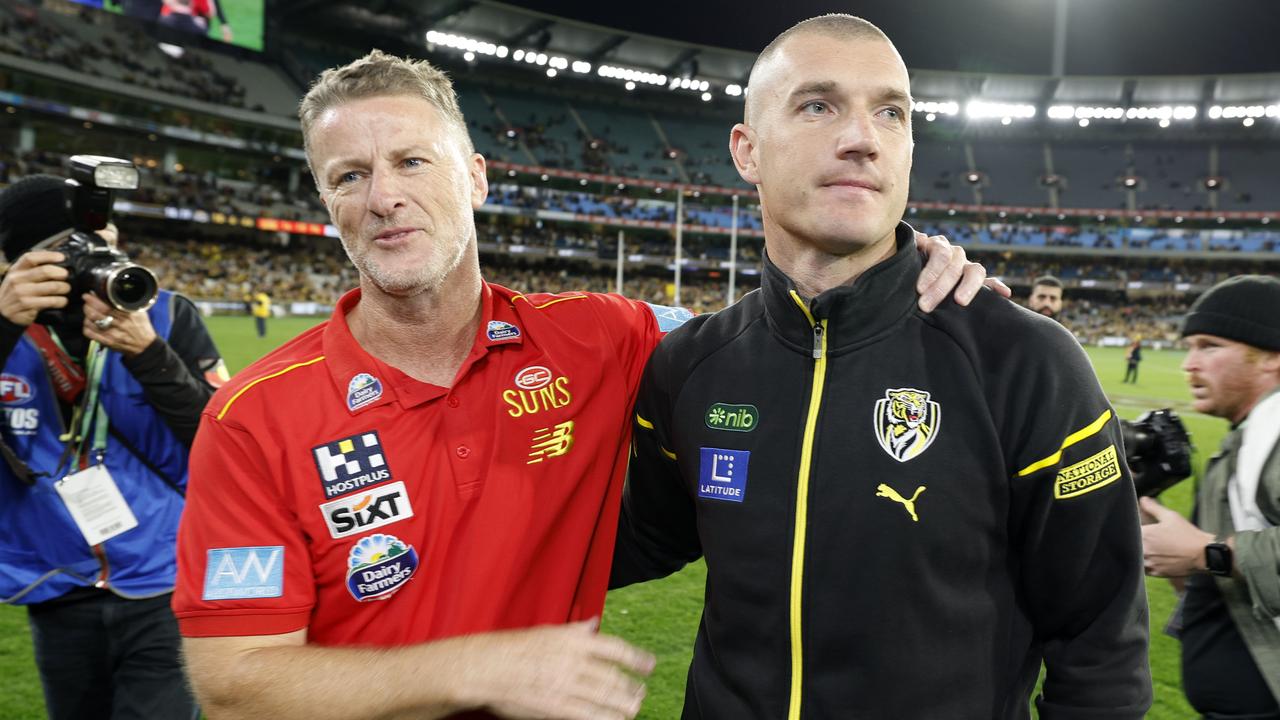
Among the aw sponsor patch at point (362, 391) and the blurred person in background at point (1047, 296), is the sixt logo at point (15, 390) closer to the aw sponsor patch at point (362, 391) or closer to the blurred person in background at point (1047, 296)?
the aw sponsor patch at point (362, 391)

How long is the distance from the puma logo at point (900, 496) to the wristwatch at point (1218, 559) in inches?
64.5

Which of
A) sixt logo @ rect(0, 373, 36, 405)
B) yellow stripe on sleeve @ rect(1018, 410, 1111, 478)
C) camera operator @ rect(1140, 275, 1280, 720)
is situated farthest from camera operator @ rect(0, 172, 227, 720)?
camera operator @ rect(1140, 275, 1280, 720)

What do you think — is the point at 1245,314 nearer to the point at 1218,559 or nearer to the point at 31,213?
the point at 1218,559

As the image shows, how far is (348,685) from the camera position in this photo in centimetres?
156

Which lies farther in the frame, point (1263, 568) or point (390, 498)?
point (1263, 568)

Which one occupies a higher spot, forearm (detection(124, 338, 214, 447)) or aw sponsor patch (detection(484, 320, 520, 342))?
aw sponsor patch (detection(484, 320, 520, 342))

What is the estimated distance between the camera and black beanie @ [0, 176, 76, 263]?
272 cm

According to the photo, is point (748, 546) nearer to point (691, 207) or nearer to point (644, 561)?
point (644, 561)

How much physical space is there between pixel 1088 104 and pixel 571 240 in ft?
123

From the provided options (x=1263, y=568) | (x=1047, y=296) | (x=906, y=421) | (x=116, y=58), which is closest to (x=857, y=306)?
(x=906, y=421)

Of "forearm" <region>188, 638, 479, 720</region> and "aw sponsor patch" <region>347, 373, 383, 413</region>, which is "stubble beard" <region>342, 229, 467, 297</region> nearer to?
"aw sponsor patch" <region>347, 373, 383, 413</region>

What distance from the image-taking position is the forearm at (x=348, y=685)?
60.5 inches

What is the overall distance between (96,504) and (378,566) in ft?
4.91

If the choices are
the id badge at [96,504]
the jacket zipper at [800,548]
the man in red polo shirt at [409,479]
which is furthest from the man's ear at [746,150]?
the id badge at [96,504]
